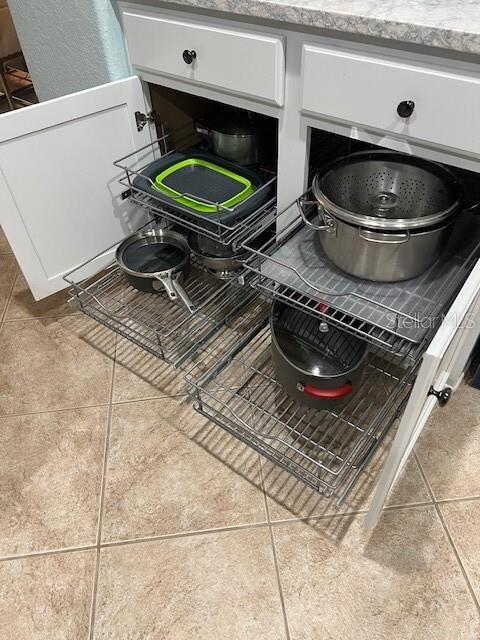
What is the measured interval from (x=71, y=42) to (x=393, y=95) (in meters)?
0.97

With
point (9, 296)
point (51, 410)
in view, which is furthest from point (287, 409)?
point (9, 296)

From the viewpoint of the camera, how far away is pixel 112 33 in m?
1.32

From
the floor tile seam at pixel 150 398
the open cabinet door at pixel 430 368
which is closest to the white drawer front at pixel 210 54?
the open cabinet door at pixel 430 368

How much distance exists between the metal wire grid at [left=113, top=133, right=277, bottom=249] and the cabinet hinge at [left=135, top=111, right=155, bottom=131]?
0.06 metres

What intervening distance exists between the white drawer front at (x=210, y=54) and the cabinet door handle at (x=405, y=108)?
279 mm

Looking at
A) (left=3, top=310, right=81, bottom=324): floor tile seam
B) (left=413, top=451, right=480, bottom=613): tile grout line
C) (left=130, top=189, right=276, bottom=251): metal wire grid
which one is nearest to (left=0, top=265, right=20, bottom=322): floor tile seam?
(left=3, top=310, right=81, bottom=324): floor tile seam

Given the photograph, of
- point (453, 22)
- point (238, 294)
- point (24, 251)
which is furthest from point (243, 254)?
point (453, 22)

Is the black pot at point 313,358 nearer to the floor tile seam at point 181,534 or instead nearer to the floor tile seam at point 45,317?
the floor tile seam at point 181,534

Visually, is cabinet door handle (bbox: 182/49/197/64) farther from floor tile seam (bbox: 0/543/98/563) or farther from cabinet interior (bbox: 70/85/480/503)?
floor tile seam (bbox: 0/543/98/563)

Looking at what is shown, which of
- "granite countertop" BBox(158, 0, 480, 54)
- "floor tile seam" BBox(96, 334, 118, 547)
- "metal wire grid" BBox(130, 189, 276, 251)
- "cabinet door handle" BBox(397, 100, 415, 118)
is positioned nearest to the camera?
"granite countertop" BBox(158, 0, 480, 54)

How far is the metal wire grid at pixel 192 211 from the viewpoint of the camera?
1.27 metres

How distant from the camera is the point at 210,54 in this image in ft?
3.77

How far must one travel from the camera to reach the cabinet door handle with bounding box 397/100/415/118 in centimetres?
92

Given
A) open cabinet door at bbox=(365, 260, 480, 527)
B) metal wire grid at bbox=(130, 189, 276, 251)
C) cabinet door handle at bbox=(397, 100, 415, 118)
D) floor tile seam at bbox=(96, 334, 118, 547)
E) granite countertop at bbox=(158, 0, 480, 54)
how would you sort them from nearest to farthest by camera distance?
open cabinet door at bbox=(365, 260, 480, 527) < granite countertop at bbox=(158, 0, 480, 54) < cabinet door handle at bbox=(397, 100, 415, 118) < floor tile seam at bbox=(96, 334, 118, 547) < metal wire grid at bbox=(130, 189, 276, 251)
